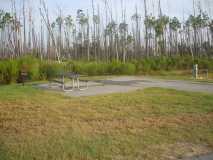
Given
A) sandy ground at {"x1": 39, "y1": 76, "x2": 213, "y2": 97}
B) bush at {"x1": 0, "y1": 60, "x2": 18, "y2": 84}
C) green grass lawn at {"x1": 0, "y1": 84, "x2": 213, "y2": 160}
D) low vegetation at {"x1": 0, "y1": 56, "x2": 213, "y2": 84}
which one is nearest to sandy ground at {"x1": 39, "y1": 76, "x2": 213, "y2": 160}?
sandy ground at {"x1": 39, "y1": 76, "x2": 213, "y2": 97}

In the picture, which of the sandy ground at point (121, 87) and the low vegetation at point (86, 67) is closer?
the sandy ground at point (121, 87)

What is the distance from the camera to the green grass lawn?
15.1 ft

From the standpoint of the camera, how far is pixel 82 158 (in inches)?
172

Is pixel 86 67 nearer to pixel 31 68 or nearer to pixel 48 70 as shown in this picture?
pixel 48 70

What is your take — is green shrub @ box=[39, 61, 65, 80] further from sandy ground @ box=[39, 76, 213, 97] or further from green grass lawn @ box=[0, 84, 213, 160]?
green grass lawn @ box=[0, 84, 213, 160]

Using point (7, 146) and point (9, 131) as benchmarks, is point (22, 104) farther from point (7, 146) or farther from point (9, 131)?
point (7, 146)

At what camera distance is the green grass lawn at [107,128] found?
461cm

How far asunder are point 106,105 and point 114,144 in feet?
10.1

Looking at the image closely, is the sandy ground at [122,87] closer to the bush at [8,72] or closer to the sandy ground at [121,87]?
the sandy ground at [121,87]

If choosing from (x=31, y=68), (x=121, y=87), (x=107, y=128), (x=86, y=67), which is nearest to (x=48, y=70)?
(x=31, y=68)

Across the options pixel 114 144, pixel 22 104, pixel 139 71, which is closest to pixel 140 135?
pixel 114 144

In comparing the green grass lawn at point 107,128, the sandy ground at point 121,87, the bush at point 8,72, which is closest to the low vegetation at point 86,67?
the bush at point 8,72

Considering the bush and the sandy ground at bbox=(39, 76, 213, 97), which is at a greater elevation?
the bush

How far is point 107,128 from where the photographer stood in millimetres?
5809
